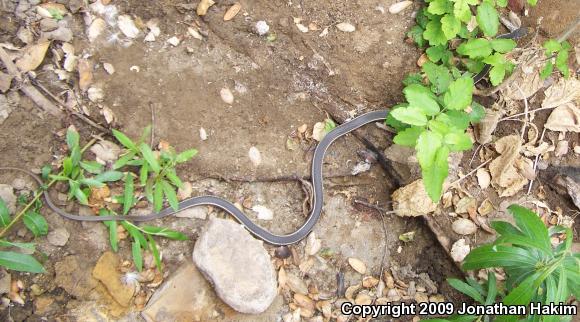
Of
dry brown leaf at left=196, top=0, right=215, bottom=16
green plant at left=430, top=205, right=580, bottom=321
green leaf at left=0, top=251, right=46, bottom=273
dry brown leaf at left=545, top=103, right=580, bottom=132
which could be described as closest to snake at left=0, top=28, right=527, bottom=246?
green leaf at left=0, top=251, right=46, bottom=273

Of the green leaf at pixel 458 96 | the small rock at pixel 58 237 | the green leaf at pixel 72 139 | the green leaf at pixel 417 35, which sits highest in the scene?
the green leaf at pixel 458 96

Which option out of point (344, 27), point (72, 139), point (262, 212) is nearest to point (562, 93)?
point (344, 27)

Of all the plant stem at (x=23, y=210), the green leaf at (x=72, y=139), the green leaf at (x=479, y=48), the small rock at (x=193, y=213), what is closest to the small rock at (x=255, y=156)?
the small rock at (x=193, y=213)

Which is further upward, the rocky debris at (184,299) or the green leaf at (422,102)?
the green leaf at (422,102)

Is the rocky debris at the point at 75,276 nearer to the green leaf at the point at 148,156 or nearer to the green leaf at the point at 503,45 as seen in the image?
the green leaf at the point at 148,156

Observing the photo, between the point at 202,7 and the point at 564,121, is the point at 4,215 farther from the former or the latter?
the point at 564,121

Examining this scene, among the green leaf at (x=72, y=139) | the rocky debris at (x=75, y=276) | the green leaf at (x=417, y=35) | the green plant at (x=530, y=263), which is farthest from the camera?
the green leaf at (x=417, y=35)

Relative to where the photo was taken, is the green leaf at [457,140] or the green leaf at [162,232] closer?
the green leaf at [457,140]
